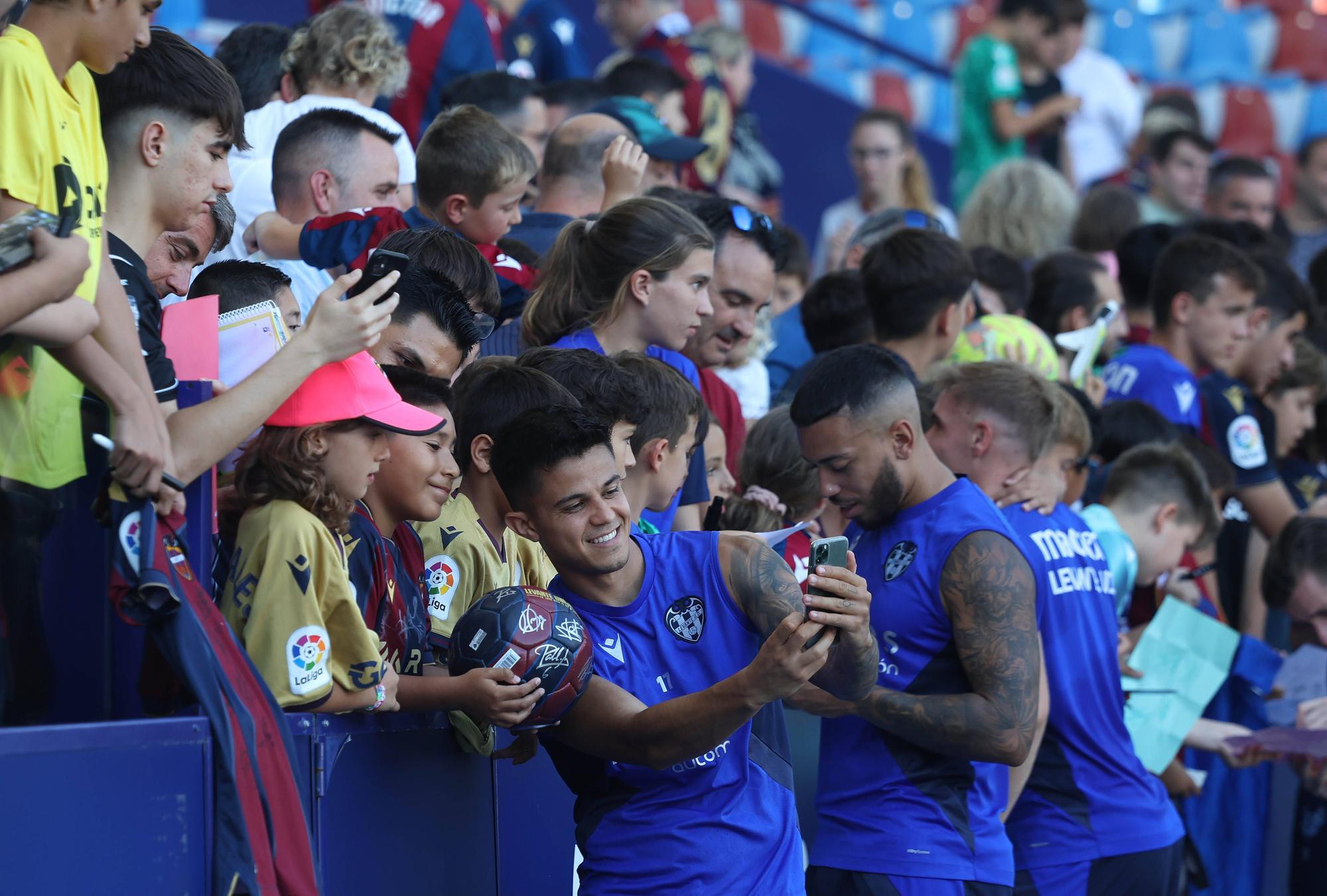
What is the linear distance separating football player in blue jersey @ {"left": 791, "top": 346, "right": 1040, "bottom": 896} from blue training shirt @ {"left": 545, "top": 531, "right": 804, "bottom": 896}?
48 centimetres

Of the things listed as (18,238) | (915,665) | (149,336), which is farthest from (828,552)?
(18,238)

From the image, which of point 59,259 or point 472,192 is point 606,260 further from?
point 59,259

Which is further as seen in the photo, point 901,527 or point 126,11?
point 901,527

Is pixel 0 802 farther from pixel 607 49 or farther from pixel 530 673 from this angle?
pixel 607 49

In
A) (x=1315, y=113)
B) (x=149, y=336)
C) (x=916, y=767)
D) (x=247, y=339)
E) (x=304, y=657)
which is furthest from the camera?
(x=1315, y=113)

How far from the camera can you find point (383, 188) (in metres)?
5.38

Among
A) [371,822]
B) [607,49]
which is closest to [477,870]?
[371,822]

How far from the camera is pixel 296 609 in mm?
3230

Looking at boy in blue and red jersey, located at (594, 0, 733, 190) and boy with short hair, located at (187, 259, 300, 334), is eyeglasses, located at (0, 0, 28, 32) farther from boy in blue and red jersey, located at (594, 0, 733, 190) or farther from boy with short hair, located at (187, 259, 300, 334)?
boy in blue and red jersey, located at (594, 0, 733, 190)

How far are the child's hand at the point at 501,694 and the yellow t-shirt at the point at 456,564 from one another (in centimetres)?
51

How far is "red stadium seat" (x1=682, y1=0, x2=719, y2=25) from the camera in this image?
1352cm

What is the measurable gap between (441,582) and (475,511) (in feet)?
0.84

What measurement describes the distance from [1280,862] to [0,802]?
6.16 meters

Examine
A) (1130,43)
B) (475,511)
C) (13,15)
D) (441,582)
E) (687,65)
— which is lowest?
(441,582)
